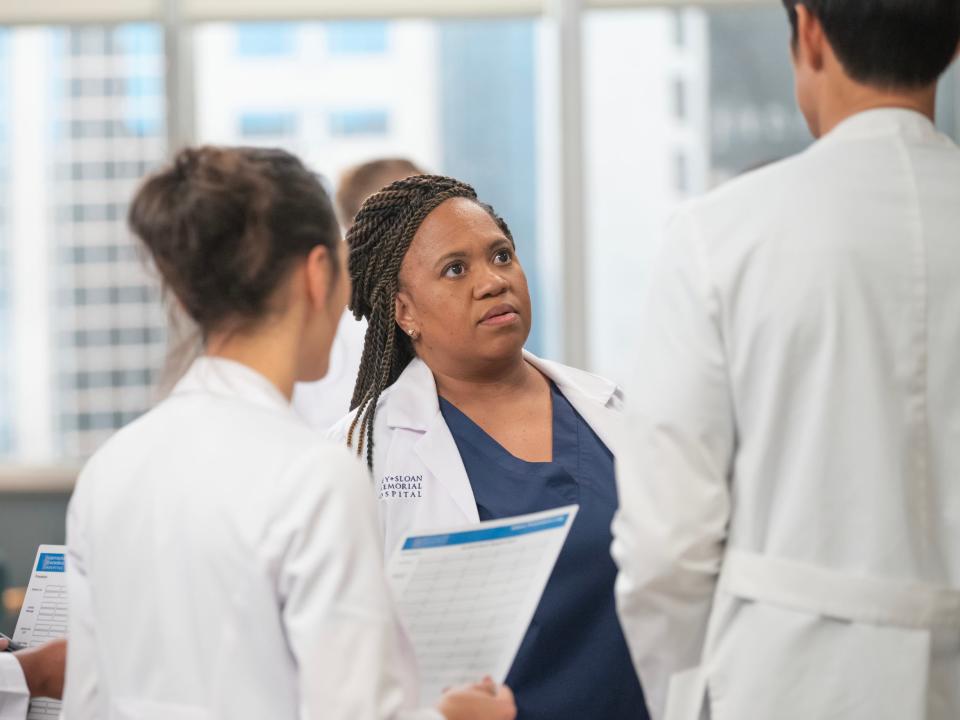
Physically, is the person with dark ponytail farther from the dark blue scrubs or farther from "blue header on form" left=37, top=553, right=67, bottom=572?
the dark blue scrubs

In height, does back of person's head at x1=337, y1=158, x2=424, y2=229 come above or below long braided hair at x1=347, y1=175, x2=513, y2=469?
above

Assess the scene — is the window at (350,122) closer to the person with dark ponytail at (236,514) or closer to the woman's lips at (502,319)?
the woman's lips at (502,319)

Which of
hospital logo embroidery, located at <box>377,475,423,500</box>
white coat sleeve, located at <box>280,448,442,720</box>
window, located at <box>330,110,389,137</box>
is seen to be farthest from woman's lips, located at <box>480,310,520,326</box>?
window, located at <box>330,110,389,137</box>

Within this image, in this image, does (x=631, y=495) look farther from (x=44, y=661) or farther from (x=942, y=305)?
(x=44, y=661)

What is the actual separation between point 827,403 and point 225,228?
0.66m

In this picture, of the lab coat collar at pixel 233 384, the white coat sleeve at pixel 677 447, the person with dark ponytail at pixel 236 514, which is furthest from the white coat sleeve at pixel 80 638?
A: the white coat sleeve at pixel 677 447

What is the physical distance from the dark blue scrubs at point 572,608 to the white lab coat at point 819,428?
0.43 m

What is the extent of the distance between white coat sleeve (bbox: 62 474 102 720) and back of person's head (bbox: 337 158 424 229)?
75.0 inches

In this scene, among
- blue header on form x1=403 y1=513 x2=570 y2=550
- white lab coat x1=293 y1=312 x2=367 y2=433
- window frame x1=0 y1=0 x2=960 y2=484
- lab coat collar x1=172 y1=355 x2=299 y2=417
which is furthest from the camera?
window frame x1=0 y1=0 x2=960 y2=484

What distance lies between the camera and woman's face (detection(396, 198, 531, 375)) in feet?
6.35

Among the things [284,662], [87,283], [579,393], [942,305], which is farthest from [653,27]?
[284,662]

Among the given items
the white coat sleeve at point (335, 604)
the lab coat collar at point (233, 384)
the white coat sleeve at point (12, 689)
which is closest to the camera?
the white coat sleeve at point (335, 604)

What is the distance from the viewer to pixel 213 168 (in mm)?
1225

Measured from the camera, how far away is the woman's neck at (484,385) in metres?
1.98
